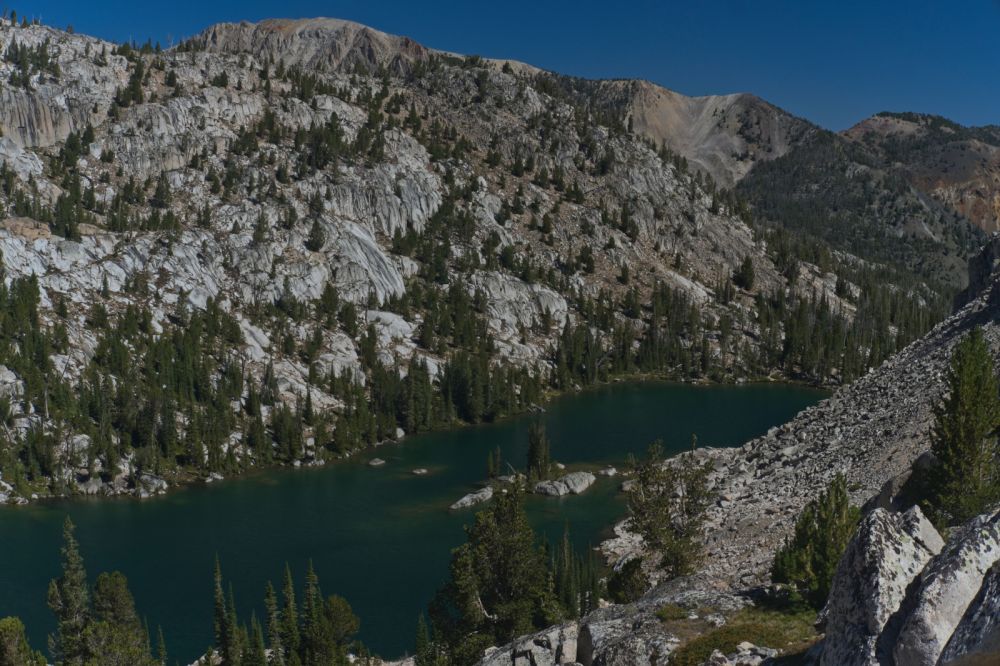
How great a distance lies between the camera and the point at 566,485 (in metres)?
104

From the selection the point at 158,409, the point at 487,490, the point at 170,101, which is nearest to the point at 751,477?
the point at 487,490

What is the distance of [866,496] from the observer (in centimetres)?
5806

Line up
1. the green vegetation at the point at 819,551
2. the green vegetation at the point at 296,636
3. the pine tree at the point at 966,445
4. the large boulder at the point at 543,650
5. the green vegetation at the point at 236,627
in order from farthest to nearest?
the green vegetation at the point at 296,636
the green vegetation at the point at 236,627
the pine tree at the point at 966,445
the large boulder at the point at 543,650
the green vegetation at the point at 819,551

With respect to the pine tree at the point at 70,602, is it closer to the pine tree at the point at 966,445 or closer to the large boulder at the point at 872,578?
the large boulder at the point at 872,578

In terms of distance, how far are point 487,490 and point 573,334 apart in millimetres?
92338

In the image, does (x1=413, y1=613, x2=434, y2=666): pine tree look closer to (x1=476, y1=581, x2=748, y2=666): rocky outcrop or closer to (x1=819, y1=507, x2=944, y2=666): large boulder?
(x1=476, y1=581, x2=748, y2=666): rocky outcrop

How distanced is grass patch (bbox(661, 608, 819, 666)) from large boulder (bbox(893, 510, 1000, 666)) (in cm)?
1070

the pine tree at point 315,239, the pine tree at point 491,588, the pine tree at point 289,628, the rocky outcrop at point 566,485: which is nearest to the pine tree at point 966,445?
the pine tree at point 491,588

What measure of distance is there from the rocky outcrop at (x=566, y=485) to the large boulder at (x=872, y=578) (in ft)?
282

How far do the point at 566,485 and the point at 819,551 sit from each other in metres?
71.4

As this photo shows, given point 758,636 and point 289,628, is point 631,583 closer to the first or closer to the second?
point 758,636

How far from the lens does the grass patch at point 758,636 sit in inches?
991

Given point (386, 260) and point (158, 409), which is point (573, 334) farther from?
point (158, 409)

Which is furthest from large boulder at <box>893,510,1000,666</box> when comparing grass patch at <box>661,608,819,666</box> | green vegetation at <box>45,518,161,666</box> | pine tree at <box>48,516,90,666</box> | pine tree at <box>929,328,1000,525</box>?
pine tree at <box>48,516,90,666</box>
